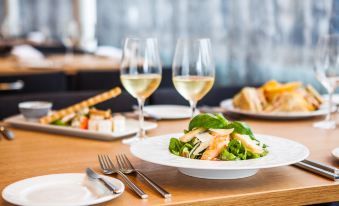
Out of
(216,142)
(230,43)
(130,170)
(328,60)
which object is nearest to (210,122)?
(216,142)

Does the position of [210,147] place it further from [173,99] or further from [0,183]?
[173,99]

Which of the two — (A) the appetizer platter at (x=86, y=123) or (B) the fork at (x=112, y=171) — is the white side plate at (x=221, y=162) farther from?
(A) the appetizer platter at (x=86, y=123)

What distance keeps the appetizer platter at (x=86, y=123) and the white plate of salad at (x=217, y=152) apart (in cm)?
35

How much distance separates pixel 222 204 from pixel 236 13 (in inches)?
123

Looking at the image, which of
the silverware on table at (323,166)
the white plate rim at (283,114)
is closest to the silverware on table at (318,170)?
the silverware on table at (323,166)

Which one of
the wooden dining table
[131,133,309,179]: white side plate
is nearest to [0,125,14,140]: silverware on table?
the wooden dining table

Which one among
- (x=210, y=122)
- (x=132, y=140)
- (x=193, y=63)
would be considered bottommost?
(x=132, y=140)

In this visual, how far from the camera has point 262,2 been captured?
144 inches

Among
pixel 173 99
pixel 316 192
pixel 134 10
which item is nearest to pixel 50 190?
pixel 316 192

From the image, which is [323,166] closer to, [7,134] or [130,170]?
[130,170]

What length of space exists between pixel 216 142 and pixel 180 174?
10 centimetres

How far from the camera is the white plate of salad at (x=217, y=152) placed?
1.08m

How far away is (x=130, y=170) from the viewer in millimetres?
1179

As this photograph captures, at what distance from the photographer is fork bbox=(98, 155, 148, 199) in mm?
1024
